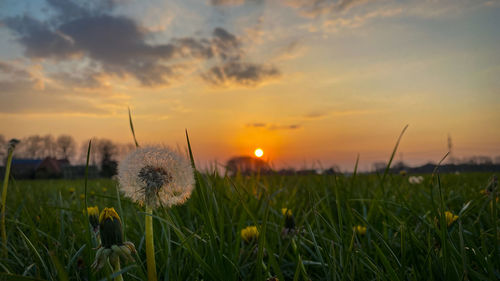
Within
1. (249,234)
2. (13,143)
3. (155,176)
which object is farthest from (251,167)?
(155,176)

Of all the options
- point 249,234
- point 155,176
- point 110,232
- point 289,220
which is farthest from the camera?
point 249,234

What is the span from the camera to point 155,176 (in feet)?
4.87

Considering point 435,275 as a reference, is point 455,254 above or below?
above

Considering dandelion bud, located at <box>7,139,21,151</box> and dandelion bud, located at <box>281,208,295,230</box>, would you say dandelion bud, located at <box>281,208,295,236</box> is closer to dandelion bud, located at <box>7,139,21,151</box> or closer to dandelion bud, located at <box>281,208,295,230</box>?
dandelion bud, located at <box>281,208,295,230</box>

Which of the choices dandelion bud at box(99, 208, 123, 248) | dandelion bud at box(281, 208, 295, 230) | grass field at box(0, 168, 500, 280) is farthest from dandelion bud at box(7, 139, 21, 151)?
dandelion bud at box(281, 208, 295, 230)

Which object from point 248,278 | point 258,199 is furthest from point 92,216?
point 258,199

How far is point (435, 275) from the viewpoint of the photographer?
1796 millimetres

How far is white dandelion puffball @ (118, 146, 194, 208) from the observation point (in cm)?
147

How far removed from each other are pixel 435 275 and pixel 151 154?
1.52 metres

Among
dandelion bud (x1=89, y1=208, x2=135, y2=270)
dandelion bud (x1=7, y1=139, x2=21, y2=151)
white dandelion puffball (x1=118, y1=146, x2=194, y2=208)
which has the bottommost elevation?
dandelion bud (x1=89, y1=208, x2=135, y2=270)

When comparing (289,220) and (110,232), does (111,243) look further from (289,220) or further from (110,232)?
(289,220)

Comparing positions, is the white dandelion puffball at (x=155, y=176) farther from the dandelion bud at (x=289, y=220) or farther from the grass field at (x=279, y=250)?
the dandelion bud at (x=289, y=220)

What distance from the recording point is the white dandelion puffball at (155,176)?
58.0 inches

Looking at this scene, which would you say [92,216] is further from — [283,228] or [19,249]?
[283,228]
